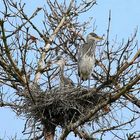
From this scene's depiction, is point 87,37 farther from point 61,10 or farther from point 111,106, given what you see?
point 111,106

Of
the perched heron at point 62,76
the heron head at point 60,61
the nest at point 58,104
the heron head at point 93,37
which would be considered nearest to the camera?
the nest at point 58,104

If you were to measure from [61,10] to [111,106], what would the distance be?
2.90m

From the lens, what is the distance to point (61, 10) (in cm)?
942

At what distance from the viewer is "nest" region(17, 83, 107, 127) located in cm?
718

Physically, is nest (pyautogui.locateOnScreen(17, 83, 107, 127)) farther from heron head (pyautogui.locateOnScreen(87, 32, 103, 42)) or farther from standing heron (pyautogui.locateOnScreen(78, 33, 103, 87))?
heron head (pyautogui.locateOnScreen(87, 32, 103, 42))

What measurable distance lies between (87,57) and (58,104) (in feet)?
5.86

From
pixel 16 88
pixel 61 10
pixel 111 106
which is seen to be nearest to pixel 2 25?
pixel 16 88

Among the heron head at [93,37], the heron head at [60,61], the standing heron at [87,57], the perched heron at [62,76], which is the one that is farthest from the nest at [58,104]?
the heron head at [93,37]

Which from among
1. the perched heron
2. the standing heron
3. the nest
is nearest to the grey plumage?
the standing heron

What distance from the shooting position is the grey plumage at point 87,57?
874 centimetres

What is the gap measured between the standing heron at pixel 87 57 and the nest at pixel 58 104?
1295mm

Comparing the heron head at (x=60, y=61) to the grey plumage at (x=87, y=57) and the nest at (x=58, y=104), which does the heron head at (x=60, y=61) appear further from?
the nest at (x=58, y=104)

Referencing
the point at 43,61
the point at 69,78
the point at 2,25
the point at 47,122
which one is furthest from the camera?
the point at 69,78

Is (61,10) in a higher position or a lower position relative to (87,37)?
higher
